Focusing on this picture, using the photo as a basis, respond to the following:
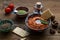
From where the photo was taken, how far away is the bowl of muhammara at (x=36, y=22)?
152 centimetres

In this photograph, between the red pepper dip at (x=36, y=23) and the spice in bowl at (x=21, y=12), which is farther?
the spice in bowl at (x=21, y=12)

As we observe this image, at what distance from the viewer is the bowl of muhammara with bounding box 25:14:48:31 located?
1520mm

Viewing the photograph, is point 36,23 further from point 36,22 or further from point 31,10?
point 31,10

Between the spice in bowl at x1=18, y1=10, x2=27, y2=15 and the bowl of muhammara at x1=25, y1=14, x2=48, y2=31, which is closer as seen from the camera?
the bowl of muhammara at x1=25, y1=14, x2=48, y2=31

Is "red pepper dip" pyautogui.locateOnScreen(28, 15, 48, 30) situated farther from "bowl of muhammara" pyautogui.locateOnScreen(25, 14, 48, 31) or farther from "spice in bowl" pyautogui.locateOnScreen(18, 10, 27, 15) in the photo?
"spice in bowl" pyautogui.locateOnScreen(18, 10, 27, 15)

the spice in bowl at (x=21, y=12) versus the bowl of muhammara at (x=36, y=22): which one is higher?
the spice in bowl at (x=21, y=12)

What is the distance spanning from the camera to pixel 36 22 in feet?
5.15

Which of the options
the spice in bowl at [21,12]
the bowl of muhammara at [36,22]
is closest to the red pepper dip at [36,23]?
the bowl of muhammara at [36,22]

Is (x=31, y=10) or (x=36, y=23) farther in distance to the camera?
(x=31, y=10)

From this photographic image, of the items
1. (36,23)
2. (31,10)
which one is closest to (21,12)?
(31,10)

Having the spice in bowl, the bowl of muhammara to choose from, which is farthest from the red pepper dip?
the spice in bowl

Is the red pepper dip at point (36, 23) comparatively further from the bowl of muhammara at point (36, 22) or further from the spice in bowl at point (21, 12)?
the spice in bowl at point (21, 12)

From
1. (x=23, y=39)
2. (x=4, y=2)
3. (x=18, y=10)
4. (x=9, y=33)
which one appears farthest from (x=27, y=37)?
(x=4, y=2)

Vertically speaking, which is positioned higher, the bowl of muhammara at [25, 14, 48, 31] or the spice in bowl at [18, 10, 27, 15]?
the spice in bowl at [18, 10, 27, 15]
